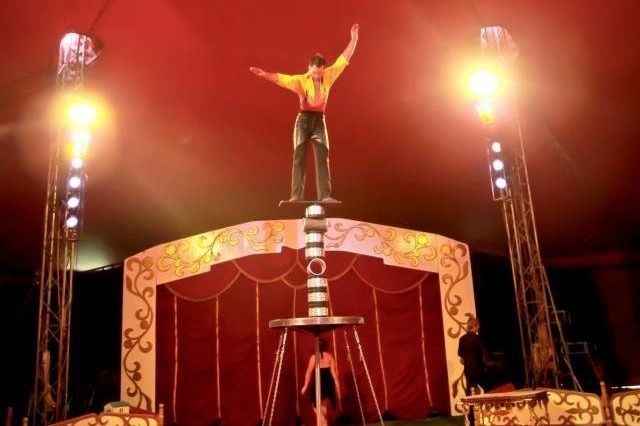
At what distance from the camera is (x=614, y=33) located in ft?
20.2

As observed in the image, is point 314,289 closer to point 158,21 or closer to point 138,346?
point 158,21

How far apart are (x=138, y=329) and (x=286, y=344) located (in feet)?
6.23

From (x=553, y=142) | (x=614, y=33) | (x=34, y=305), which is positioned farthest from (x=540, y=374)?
(x=34, y=305)

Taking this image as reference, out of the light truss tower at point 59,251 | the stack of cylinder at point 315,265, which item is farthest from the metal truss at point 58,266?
the stack of cylinder at point 315,265

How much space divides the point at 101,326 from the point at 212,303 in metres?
2.99

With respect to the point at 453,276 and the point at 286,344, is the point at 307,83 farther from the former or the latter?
the point at 453,276

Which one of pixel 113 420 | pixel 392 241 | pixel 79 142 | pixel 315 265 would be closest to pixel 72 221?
pixel 79 142

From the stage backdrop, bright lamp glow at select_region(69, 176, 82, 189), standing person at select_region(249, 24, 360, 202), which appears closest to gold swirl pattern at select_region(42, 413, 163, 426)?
standing person at select_region(249, 24, 360, 202)

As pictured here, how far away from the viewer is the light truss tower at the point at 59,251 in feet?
20.2

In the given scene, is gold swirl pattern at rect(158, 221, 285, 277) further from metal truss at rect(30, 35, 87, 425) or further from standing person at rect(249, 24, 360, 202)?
standing person at rect(249, 24, 360, 202)

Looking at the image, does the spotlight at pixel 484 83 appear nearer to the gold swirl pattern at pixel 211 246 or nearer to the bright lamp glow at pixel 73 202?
the gold swirl pattern at pixel 211 246

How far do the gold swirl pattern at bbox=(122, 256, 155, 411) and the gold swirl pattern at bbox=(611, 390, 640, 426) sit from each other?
210 inches

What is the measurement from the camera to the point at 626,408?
4.13 metres

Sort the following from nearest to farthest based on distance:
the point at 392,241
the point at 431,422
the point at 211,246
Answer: the point at 431,422, the point at 211,246, the point at 392,241
